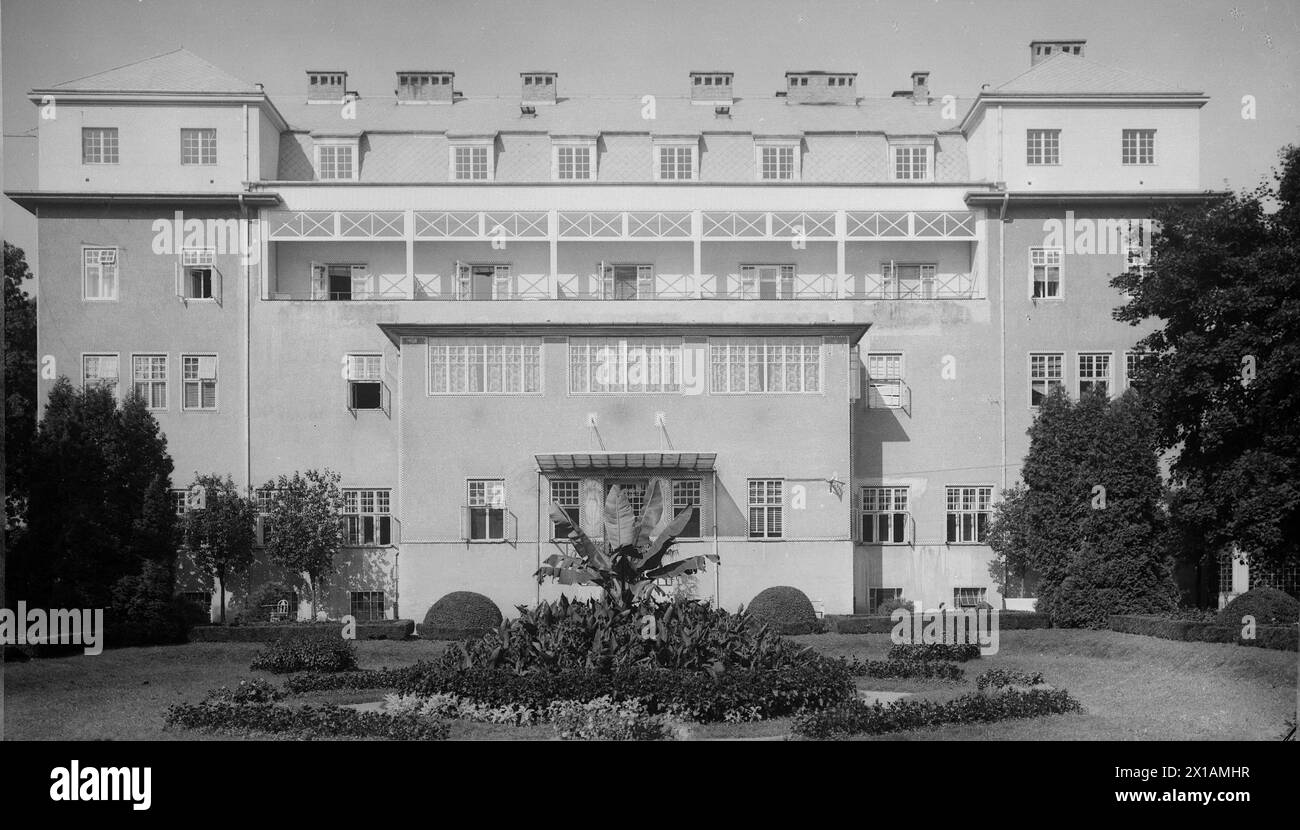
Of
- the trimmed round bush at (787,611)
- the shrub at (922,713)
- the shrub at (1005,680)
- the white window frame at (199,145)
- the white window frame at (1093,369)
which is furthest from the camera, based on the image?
the white window frame at (199,145)

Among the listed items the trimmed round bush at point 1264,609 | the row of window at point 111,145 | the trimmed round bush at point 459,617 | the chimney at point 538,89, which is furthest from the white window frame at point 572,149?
the trimmed round bush at point 1264,609

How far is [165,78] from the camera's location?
135 ft

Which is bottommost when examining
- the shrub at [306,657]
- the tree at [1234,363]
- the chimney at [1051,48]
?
the shrub at [306,657]

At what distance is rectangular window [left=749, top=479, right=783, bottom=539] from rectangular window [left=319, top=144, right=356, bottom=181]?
17228 millimetres

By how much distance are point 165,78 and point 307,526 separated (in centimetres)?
1495

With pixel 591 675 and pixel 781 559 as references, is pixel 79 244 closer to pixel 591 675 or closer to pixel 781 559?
pixel 781 559

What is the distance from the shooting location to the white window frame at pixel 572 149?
4384 cm

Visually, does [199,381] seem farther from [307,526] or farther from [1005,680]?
[1005,680]

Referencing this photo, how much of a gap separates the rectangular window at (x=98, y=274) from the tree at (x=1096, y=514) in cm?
2724

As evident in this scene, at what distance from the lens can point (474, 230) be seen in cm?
4256

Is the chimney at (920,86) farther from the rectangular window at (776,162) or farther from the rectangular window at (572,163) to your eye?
the rectangular window at (572,163)

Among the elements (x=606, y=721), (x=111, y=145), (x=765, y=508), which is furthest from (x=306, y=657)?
(x=111, y=145)

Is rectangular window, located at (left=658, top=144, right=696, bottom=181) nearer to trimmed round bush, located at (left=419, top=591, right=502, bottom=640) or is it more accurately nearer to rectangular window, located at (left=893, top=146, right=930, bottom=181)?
rectangular window, located at (left=893, top=146, right=930, bottom=181)
